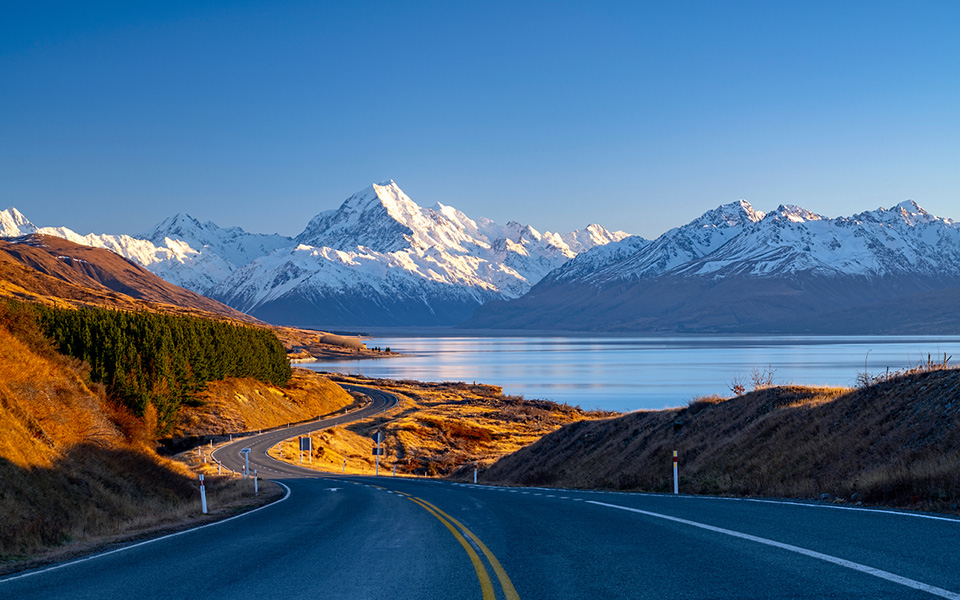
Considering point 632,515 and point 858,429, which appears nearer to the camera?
point 632,515

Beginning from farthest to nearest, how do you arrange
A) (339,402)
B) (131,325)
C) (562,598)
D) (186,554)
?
(339,402) → (131,325) → (186,554) → (562,598)

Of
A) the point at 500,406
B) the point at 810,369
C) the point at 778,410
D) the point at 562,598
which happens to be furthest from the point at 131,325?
the point at 810,369

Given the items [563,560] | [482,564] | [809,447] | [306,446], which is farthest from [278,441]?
[563,560]

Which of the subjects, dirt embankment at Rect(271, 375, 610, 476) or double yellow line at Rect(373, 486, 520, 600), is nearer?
double yellow line at Rect(373, 486, 520, 600)

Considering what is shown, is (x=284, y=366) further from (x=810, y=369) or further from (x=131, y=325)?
(x=810, y=369)

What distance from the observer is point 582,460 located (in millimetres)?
37062

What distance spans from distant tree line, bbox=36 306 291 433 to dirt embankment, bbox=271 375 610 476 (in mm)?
12257

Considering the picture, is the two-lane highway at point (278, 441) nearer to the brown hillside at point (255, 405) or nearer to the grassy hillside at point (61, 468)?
the brown hillside at point (255, 405)

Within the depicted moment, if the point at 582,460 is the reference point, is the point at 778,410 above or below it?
above

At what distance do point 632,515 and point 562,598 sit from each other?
6908mm

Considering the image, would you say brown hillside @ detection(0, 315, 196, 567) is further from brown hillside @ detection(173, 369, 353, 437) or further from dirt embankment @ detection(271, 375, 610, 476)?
brown hillside @ detection(173, 369, 353, 437)

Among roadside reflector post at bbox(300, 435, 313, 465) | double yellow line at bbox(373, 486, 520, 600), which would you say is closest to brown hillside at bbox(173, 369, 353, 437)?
roadside reflector post at bbox(300, 435, 313, 465)

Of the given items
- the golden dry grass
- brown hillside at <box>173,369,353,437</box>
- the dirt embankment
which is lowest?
the dirt embankment

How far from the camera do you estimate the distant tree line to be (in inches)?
2304
